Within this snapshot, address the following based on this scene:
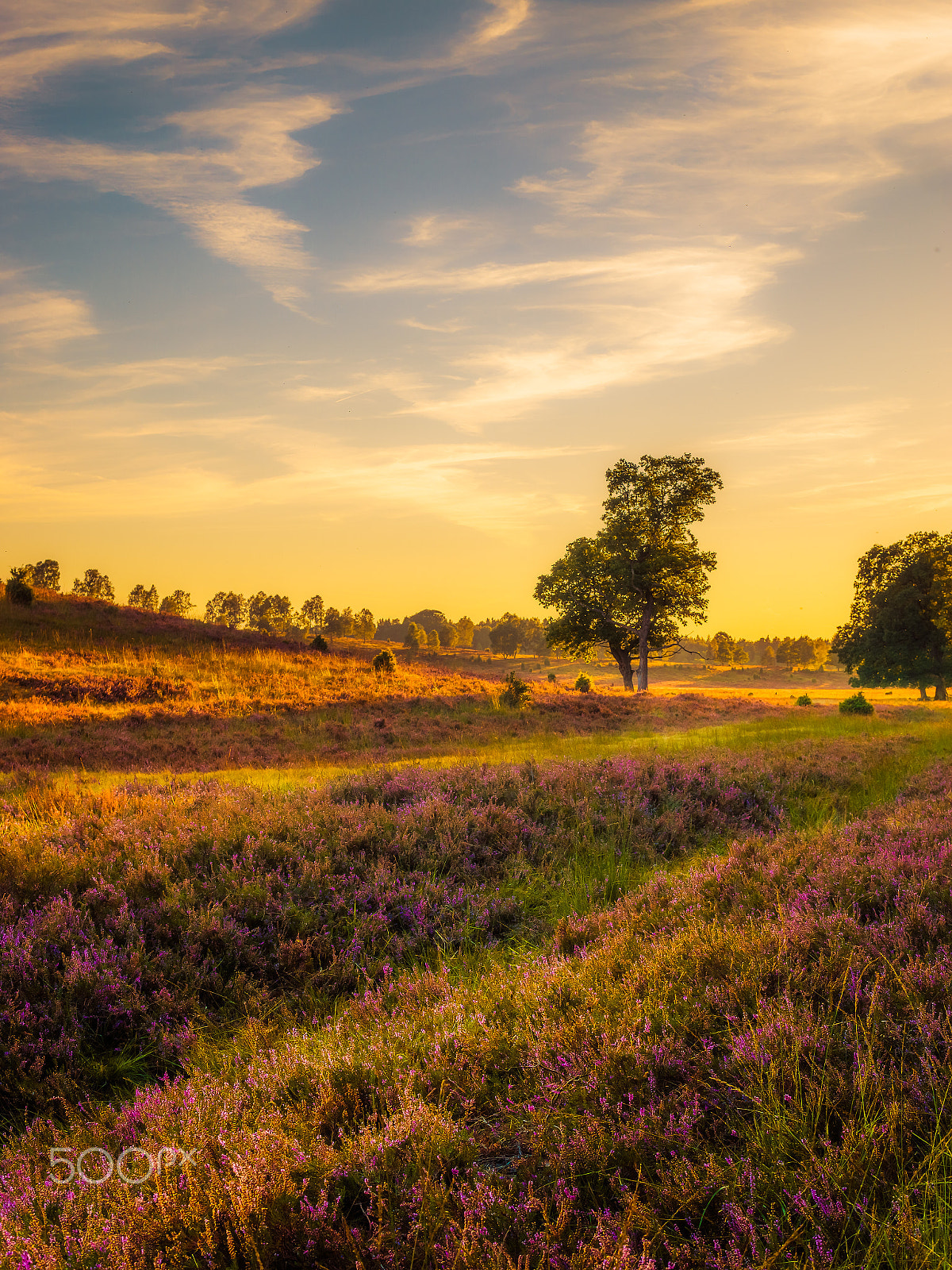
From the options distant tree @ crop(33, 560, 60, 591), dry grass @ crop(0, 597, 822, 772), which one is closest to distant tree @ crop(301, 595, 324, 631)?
distant tree @ crop(33, 560, 60, 591)

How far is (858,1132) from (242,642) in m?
39.3

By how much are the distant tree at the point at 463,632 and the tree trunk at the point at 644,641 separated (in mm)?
121514

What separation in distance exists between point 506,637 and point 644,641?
326 feet

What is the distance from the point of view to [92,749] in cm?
1403

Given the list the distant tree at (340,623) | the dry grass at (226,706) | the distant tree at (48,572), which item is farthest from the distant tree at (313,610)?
the dry grass at (226,706)

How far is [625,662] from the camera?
152ft

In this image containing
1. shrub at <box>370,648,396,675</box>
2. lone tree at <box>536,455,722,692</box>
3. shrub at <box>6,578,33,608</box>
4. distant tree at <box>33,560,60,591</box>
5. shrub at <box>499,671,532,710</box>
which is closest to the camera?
shrub at <box>499,671,532,710</box>

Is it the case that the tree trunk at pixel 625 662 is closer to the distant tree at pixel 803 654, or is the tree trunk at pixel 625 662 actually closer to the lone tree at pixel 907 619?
the lone tree at pixel 907 619

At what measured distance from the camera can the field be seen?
78.2 inches

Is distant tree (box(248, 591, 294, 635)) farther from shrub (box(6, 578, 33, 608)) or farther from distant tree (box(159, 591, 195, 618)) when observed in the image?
shrub (box(6, 578, 33, 608))

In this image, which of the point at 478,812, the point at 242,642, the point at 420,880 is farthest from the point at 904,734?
the point at 242,642

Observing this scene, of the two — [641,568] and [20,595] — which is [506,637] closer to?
[641,568]

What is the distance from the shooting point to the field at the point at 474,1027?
6.51ft

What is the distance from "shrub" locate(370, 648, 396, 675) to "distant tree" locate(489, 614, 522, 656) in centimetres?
10280
